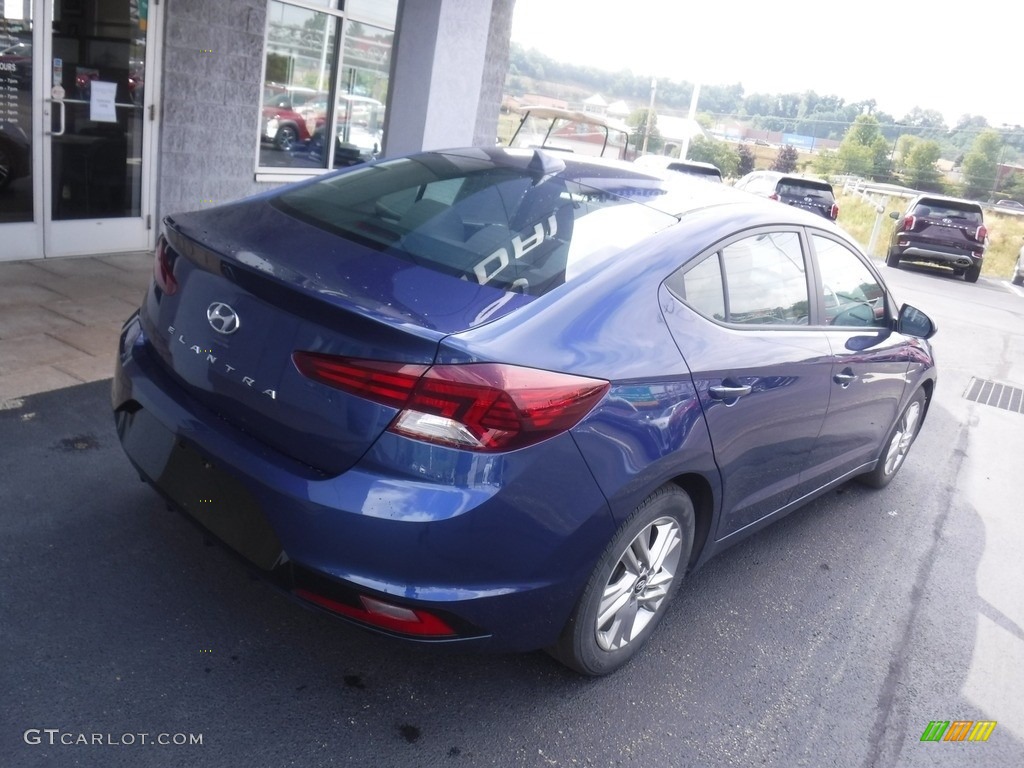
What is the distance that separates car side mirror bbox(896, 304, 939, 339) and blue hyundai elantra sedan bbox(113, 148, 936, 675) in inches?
50.1

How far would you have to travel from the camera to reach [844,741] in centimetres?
301

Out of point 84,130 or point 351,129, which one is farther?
point 351,129

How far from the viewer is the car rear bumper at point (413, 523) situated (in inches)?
91.7

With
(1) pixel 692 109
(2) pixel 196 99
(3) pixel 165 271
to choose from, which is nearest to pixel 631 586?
(3) pixel 165 271

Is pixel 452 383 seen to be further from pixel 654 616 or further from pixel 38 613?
pixel 38 613

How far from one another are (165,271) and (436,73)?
7.27 m

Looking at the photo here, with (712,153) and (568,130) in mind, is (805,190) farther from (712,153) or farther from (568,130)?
(712,153)

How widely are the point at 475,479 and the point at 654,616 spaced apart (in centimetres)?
119

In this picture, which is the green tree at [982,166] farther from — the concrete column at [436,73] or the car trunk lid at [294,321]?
the car trunk lid at [294,321]

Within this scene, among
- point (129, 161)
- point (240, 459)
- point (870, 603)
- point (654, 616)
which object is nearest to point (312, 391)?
point (240, 459)

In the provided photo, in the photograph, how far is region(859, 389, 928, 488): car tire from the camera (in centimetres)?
514

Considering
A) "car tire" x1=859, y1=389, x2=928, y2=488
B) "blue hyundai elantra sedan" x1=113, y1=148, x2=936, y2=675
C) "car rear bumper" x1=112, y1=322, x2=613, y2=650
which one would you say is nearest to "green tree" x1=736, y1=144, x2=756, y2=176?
"car tire" x1=859, y1=389, x2=928, y2=488

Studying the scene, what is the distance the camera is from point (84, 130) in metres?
6.91

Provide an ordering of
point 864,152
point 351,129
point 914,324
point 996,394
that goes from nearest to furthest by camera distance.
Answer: point 914,324
point 996,394
point 351,129
point 864,152
